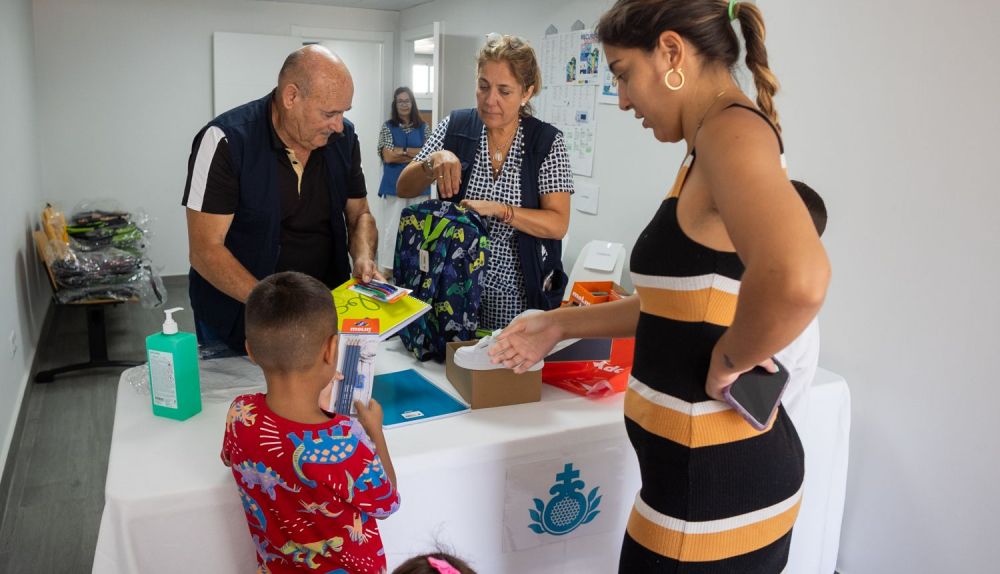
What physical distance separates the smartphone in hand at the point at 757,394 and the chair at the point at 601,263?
2.21 meters

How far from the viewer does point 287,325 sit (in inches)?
44.3

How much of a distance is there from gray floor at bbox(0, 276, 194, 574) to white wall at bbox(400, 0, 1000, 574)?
2556 millimetres

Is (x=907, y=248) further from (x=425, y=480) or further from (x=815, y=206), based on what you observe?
(x=425, y=480)

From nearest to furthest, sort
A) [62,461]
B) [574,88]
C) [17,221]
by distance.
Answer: [62,461], [574,88], [17,221]

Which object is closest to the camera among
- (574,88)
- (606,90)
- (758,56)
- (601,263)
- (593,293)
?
(758,56)

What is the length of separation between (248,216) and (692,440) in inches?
52.5

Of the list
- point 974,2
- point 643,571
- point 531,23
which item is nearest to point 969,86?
point 974,2

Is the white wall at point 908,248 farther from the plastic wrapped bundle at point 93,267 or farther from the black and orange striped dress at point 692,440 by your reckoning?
the plastic wrapped bundle at point 93,267

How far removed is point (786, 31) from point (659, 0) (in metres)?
1.66

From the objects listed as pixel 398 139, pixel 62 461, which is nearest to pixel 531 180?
pixel 62 461

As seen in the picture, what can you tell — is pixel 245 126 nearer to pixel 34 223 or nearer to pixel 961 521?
pixel 961 521

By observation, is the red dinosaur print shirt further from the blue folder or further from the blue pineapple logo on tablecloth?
the blue pineapple logo on tablecloth

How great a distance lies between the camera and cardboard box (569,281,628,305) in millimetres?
1908

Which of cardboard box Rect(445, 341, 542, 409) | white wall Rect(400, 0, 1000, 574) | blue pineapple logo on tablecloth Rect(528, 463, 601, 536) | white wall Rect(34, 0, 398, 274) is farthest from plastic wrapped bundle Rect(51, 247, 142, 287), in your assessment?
white wall Rect(400, 0, 1000, 574)
